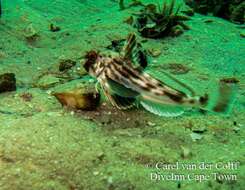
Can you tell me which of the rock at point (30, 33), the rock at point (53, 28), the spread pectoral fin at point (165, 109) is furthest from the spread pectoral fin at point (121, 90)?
the rock at point (53, 28)

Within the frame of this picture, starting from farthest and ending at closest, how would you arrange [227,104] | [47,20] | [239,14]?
[239,14] < [47,20] < [227,104]

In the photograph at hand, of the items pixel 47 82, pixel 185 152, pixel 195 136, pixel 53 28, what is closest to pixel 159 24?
pixel 53 28

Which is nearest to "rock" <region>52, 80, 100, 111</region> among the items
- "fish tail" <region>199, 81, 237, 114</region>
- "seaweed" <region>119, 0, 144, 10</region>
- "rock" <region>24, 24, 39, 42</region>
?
"fish tail" <region>199, 81, 237, 114</region>

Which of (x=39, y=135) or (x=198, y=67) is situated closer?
(x=39, y=135)

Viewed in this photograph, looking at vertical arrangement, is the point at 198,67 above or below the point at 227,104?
below

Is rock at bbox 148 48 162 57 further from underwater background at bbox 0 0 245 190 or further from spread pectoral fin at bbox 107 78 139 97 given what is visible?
spread pectoral fin at bbox 107 78 139 97

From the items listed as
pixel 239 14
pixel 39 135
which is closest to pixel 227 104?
pixel 39 135

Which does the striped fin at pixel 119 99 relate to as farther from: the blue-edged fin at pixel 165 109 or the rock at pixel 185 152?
the rock at pixel 185 152

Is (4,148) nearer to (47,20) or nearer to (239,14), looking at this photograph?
(47,20)
